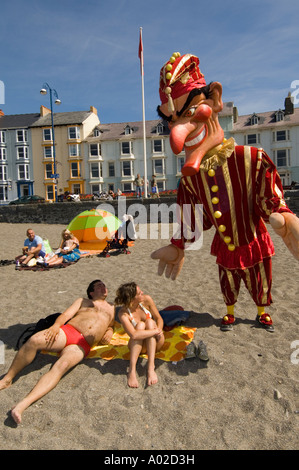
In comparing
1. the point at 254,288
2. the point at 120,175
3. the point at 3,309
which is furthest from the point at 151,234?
the point at 120,175

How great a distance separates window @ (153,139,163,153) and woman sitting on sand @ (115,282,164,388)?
2973 centimetres

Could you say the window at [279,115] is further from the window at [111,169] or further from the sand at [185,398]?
the sand at [185,398]

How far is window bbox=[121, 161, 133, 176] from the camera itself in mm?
32844

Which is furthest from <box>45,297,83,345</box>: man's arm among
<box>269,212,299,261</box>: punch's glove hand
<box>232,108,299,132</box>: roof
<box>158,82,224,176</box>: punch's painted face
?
<box>232,108,299,132</box>: roof

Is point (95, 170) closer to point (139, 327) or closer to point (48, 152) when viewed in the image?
point (48, 152)

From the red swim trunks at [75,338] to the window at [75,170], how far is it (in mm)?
31313

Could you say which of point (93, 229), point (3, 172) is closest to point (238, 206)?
point (93, 229)

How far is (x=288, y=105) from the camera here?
98.8ft

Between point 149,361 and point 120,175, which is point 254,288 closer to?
point 149,361

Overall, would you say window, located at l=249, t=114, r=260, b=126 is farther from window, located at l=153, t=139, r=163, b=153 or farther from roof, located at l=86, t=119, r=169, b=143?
window, located at l=153, t=139, r=163, b=153

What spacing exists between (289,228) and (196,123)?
135cm

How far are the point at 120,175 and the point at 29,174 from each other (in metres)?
9.59

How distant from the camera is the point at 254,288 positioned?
3908 millimetres

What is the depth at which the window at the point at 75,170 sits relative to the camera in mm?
33531
